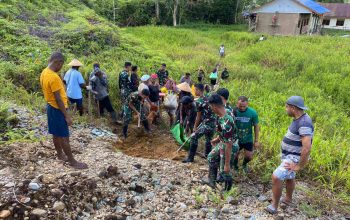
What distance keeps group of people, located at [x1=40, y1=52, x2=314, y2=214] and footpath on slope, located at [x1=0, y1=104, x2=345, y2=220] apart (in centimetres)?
25

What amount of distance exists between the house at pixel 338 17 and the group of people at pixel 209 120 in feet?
125

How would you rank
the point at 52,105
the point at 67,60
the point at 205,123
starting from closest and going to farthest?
the point at 52,105
the point at 205,123
the point at 67,60

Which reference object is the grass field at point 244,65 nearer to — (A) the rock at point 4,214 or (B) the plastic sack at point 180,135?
(B) the plastic sack at point 180,135

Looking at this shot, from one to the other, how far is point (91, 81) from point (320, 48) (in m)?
15.4

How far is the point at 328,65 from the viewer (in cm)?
1453

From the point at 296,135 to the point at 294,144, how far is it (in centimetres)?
13

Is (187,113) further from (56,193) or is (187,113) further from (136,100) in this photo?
(56,193)

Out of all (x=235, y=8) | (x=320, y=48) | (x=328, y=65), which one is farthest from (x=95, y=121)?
(x=235, y=8)

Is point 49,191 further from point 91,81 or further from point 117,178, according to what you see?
point 91,81

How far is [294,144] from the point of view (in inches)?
156

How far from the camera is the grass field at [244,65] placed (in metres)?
5.85

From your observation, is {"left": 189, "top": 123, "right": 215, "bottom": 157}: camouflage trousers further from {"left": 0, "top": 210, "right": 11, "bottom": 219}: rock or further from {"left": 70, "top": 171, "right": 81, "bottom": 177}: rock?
{"left": 0, "top": 210, "right": 11, "bottom": 219}: rock

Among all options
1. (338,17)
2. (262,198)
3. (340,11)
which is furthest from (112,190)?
(340,11)

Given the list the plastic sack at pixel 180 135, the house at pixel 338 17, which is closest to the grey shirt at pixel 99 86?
the plastic sack at pixel 180 135
